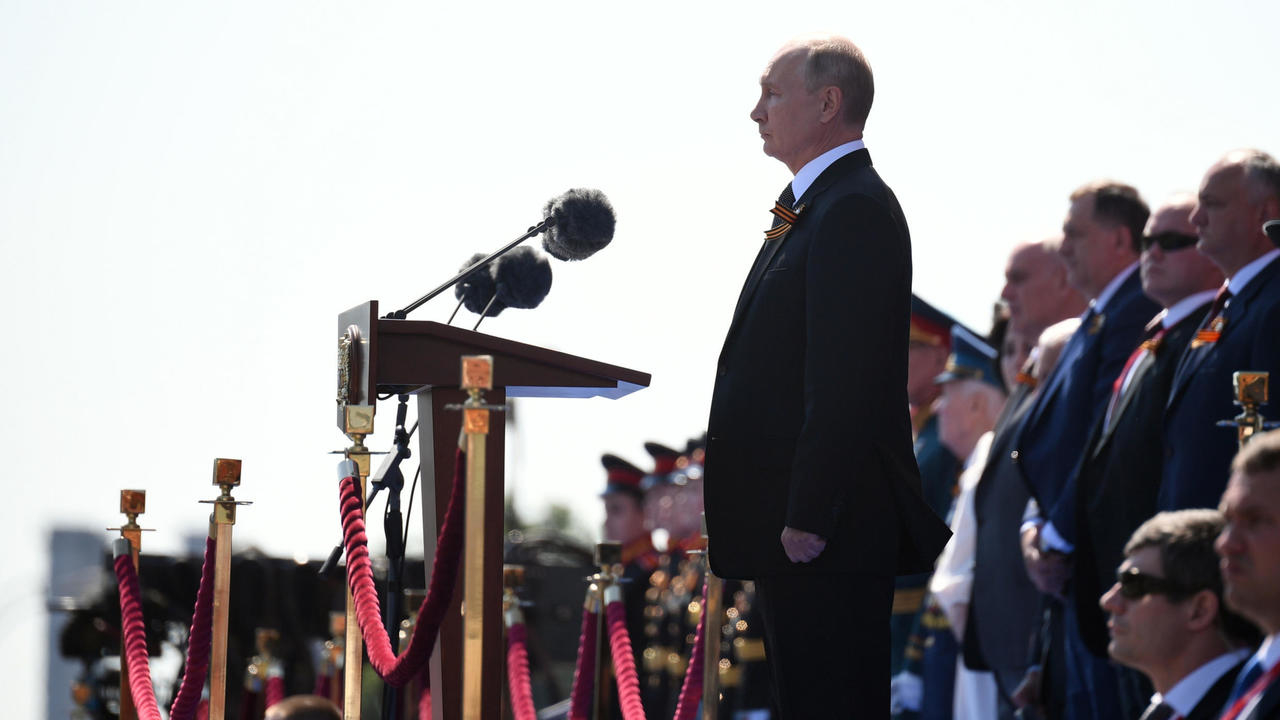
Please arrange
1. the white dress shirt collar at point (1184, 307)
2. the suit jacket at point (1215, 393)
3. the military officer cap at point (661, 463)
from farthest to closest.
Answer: the military officer cap at point (661, 463)
the white dress shirt collar at point (1184, 307)
the suit jacket at point (1215, 393)

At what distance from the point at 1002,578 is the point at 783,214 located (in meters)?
3.50

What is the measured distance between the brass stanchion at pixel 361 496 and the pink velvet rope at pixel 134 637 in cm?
117

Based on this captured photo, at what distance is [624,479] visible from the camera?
39.1 ft

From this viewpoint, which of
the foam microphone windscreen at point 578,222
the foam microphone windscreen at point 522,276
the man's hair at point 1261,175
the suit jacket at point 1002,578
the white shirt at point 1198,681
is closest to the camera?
the white shirt at point 1198,681

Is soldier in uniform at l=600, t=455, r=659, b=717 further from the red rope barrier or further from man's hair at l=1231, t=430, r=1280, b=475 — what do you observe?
man's hair at l=1231, t=430, r=1280, b=475

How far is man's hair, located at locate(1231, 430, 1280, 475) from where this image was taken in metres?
3.78

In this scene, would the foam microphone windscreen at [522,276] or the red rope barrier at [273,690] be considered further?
the red rope barrier at [273,690]

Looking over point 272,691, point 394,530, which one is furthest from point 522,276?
point 272,691

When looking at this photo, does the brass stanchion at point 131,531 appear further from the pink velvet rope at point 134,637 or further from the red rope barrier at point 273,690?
the red rope barrier at point 273,690

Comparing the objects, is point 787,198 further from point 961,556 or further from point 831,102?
point 961,556

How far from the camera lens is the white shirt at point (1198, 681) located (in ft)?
13.7

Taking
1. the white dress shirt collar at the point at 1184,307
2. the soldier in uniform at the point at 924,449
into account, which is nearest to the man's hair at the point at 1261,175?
the white dress shirt collar at the point at 1184,307

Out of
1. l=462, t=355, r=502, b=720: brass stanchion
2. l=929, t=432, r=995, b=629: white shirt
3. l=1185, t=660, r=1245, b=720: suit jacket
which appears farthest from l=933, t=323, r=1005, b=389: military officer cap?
l=462, t=355, r=502, b=720: brass stanchion

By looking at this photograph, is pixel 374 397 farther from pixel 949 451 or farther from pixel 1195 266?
pixel 949 451
